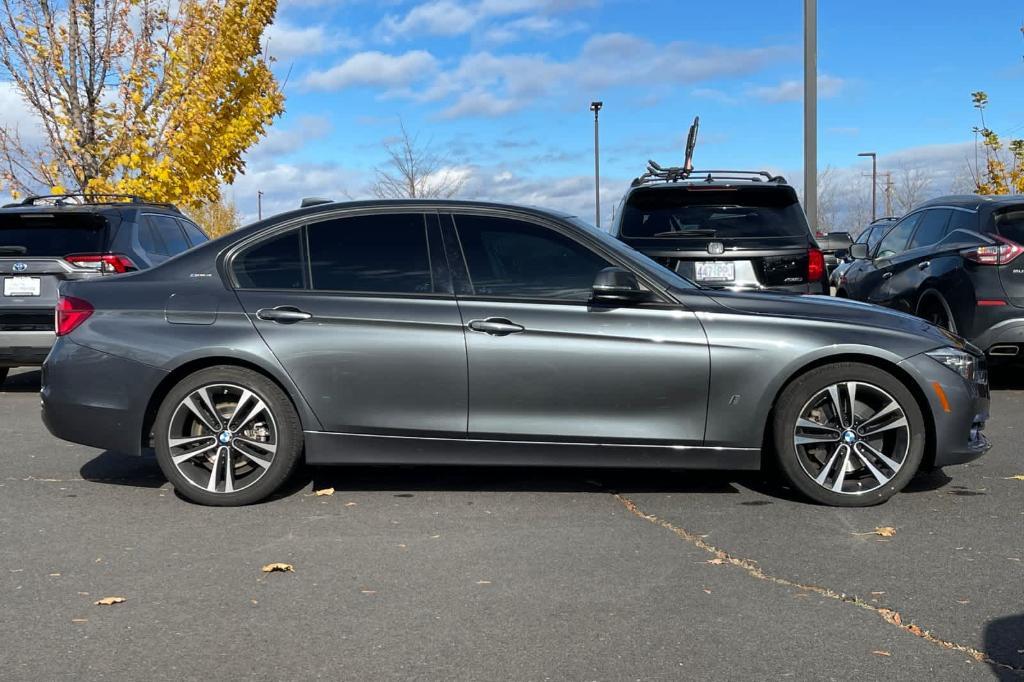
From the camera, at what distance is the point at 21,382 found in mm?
11188

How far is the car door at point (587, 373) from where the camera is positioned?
5.45 metres

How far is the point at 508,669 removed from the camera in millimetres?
3486

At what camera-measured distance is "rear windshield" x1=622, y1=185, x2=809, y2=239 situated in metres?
8.31

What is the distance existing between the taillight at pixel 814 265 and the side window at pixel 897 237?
2.94 m

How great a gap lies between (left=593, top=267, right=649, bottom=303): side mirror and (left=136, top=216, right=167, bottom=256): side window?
5871 millimetres

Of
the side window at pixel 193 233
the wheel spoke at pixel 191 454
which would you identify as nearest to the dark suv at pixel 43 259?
the side window at pixel 193 233

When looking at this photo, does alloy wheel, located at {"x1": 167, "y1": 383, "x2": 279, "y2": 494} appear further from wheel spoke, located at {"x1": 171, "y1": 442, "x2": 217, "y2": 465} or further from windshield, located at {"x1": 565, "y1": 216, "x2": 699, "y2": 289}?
windshield, located at {"x1": 565, "y1": 216, "x2": 699, "y2": 289}

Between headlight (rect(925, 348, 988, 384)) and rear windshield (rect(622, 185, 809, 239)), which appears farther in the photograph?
rear windshield (rect(622, 185, 809, 239))

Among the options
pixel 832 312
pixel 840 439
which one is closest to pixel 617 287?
pixel 832 312

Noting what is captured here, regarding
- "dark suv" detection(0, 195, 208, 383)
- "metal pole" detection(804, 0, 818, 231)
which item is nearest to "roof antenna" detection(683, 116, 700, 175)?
"metal pole" detection(804, 0, 818, 231)

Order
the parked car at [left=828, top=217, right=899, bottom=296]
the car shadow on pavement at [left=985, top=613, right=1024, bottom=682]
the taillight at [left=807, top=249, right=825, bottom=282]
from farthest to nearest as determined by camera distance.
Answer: the parked car at [left=828, top=217, right=899, bottom=296] < the taillight at [left=807, top=249, right=825, bottom=282] < the car shadow on pavement at [left=985, top=613, right=1024, bottom=682]

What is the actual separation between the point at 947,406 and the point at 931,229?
209 inches

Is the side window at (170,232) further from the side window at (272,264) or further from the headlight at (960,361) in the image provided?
the headlight at (960,361)

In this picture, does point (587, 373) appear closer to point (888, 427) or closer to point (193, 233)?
point (888, 427)
